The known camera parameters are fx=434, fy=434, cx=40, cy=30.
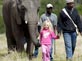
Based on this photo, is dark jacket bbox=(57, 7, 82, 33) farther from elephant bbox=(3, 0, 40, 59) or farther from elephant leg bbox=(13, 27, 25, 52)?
elephant leg bbox=(13, 27, 25, 52)

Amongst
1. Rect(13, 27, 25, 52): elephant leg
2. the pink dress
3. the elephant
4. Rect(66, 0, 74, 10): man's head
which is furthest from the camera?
Rect(13, 27, 25, 52): elephant leg

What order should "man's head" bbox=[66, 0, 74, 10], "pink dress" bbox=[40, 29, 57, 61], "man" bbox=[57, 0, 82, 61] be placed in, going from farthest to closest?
"man" bbox=[57, 0, 82, 61], "man's head" bbox=[66, 0, 74, 10], "pink dress" bbox=[40, 29, 57, 61]

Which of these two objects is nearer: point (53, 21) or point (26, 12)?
point (26, 12)

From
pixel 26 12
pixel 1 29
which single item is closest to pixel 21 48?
pixel 26 12

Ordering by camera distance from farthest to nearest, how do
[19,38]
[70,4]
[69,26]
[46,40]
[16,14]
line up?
[19,38] → [16,14] → [69,26] → [70,4] → [46,40]

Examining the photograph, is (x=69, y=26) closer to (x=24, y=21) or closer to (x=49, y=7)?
(x=49, y=7)

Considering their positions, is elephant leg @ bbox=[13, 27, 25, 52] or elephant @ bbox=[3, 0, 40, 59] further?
elephant leg @ bbox=[13, 27, 25, 52]

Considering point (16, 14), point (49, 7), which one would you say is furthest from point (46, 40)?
point (49, 7)

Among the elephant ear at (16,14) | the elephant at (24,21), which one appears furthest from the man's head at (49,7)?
the elephant ear at (16,14)

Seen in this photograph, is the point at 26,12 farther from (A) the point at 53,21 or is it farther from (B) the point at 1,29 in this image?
(B) the point at 1,29

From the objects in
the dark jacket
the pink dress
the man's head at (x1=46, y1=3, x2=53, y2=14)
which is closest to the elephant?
the pink dress

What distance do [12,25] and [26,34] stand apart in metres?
0.74

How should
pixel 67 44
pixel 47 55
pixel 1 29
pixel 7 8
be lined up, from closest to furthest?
1. pixel 47 55
2. pixel 67 44
3. pixel 7 8
4. pixel 1 29

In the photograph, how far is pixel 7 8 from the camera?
16.1 meters
